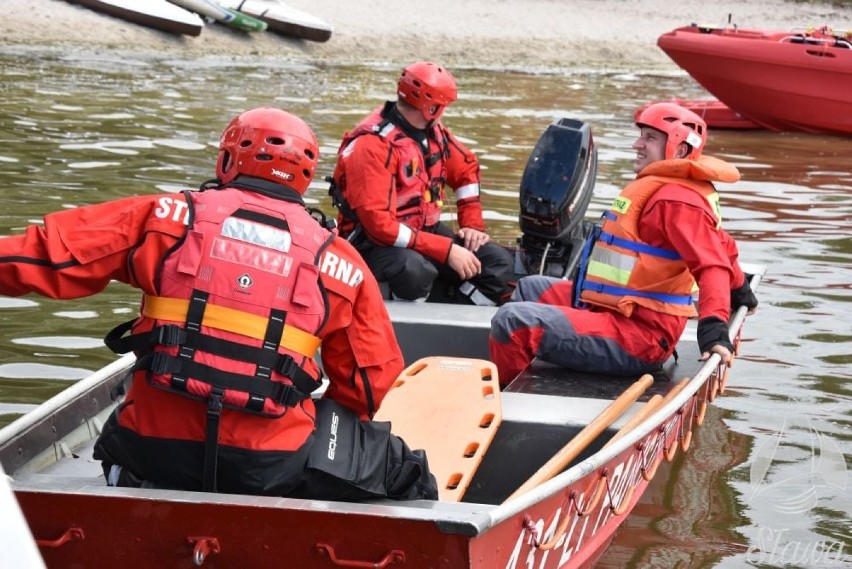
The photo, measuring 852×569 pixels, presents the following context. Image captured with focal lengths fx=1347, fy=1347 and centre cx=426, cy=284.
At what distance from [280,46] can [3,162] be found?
13.2 metres

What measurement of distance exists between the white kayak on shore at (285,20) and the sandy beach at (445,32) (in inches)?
9.4

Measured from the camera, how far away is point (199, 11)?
24516 millimetres

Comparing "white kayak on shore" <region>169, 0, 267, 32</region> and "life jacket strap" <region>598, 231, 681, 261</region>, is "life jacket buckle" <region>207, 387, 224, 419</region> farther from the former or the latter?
"white kayak on shore" <region>169, 0, 267, 32</region>

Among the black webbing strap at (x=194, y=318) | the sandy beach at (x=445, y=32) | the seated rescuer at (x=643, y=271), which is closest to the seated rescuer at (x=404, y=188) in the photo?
the seated rescuer at (x=643, y=271)

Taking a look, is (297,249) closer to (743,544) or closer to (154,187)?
(743,544)

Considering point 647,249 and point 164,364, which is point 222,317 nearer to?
point 164,364

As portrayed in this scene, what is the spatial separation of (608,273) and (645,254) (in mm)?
202

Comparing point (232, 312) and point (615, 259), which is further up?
point (232, 312)

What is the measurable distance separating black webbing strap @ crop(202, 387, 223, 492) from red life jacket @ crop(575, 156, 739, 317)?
8.61 feet

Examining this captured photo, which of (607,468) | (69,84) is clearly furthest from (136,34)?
(607,468)

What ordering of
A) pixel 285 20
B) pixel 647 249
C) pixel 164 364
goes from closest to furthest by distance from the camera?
Result: pixel 164 364
pixel 647 249
pixel 285 20

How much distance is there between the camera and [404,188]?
6938mm

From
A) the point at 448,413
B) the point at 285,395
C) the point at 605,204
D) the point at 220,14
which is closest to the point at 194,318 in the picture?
the point at 285,395

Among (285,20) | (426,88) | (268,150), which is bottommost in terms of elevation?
(285,20)
